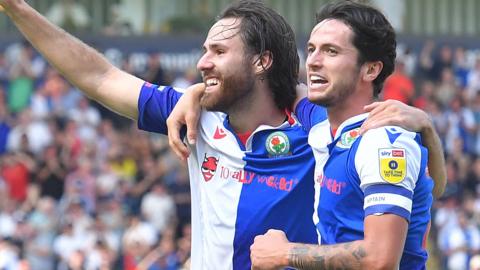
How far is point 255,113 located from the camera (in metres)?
6.54

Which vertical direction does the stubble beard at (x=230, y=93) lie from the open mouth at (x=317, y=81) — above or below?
below

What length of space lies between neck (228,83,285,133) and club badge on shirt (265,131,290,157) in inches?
4.2

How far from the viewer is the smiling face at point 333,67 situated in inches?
222

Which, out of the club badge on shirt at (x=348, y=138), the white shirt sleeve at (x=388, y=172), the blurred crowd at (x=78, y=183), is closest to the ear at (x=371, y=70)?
the club badge on shirt at (x=348, y=138)

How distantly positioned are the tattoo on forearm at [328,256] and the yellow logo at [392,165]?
1.00ft

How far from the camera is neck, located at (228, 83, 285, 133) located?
652 centimetres

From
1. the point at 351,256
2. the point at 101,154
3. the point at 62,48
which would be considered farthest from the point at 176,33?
the point at 351,256

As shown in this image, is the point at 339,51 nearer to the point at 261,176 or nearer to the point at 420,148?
the point at 420,148

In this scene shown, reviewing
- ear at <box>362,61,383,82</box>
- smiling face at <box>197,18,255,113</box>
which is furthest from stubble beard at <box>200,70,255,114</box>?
ear at <box>362,61,383,82</box>

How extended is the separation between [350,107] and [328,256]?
2.34ft

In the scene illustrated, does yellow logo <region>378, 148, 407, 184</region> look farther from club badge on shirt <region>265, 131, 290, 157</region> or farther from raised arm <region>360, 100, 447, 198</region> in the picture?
club badge on shirt <region>265, 131, 290, 157</region>

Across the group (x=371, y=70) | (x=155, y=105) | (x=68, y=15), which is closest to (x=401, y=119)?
(x=371, y=70)

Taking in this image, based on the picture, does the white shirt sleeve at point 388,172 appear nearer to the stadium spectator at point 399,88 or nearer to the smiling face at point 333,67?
the smiling face at point 333,67

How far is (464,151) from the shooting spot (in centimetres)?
2105
